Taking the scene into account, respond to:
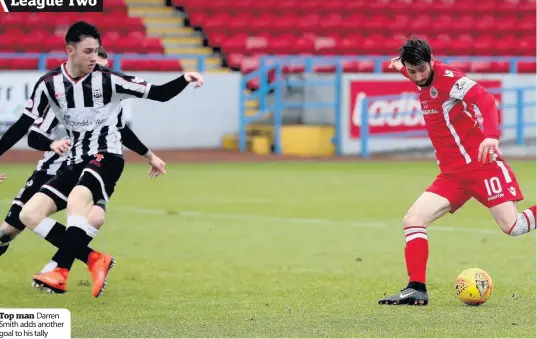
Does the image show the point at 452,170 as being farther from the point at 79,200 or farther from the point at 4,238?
the point at 4,238

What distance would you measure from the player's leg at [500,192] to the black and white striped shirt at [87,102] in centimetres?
246

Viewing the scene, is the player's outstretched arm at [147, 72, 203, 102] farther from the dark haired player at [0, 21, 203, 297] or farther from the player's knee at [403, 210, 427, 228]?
the player's knee at [403, 210, 427, 228]

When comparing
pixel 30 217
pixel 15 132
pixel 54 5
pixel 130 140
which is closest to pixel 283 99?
pixel 54 5

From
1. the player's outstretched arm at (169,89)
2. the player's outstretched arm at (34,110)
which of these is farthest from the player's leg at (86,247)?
the player's outstretched arm at (169,89)

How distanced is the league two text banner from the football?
173 inches

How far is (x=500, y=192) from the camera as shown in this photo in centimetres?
809

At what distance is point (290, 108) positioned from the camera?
24781 mm

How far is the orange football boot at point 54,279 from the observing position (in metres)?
8.10

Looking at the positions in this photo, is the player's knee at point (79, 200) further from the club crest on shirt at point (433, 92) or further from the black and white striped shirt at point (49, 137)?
the club crest on shirt at point (433, 92)

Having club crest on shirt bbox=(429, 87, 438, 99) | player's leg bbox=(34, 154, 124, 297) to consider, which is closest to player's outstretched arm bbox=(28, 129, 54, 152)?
player's leg bbox=(34, 154, 124, 297)

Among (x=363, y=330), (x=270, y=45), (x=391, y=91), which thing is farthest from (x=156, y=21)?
(x=363, y=330)

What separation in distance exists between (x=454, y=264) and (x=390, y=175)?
→ 8835 mm

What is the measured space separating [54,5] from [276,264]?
9.90 feet

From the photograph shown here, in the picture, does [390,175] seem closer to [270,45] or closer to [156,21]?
[270,45]
